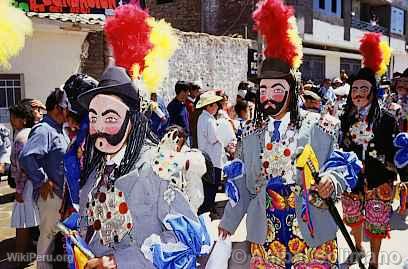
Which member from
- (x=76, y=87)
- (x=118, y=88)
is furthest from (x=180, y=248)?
(x=76, y=87)

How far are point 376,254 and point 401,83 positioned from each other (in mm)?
2919

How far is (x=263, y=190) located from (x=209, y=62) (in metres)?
9.69

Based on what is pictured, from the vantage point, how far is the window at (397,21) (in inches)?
1105

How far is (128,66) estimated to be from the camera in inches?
99.4

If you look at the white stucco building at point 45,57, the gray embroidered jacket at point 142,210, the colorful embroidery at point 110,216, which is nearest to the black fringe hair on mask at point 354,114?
the gray embroidered jacket at point 142,210

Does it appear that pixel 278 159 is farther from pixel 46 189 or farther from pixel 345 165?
pixel 46 189

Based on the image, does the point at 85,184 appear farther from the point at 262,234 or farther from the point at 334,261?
the point at 334,261

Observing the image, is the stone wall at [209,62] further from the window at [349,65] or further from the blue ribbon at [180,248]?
the window at [349,65]

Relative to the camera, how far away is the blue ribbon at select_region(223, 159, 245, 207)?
3.13 meters

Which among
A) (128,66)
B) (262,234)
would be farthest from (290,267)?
(128,66)

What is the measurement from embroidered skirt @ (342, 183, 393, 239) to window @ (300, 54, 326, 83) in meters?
15.2

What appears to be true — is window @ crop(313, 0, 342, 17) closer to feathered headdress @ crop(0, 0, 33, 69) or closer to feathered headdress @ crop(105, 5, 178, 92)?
feathered headdress @ crop(105, 5, 178, 92)

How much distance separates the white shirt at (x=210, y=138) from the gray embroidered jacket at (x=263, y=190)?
10.9 ft

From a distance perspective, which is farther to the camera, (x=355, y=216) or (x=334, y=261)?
(x=355, y=216)
